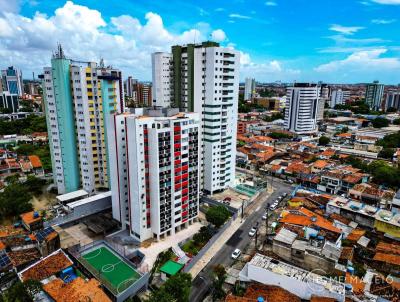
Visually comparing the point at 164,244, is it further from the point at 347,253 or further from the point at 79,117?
the point at 79,117

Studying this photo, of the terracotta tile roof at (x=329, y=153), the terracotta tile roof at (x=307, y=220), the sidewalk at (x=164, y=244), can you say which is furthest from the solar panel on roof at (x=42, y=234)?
the terracotta tile roof at (x=329, y=153)

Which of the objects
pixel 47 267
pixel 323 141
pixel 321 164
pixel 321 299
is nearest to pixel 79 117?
pixel 47 267

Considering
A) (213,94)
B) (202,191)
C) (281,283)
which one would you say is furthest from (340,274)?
(213,94)

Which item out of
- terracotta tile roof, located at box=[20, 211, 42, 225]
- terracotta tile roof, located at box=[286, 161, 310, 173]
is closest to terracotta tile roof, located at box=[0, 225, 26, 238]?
terracotta tile roof, located at box=[20, 211, 42, 225]

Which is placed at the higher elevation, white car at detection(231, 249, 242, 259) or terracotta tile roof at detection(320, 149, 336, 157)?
terracotta tile roof at detection(320, 149, 336, 157)

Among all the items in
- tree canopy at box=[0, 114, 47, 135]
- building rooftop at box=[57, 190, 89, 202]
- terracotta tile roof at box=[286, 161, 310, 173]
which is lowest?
building rooftop at box=[57, 190, 89, 202]

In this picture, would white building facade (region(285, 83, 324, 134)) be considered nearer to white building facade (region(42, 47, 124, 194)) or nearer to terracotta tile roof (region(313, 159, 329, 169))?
terracotta tile roof (region(313, 159, 329, 169))
